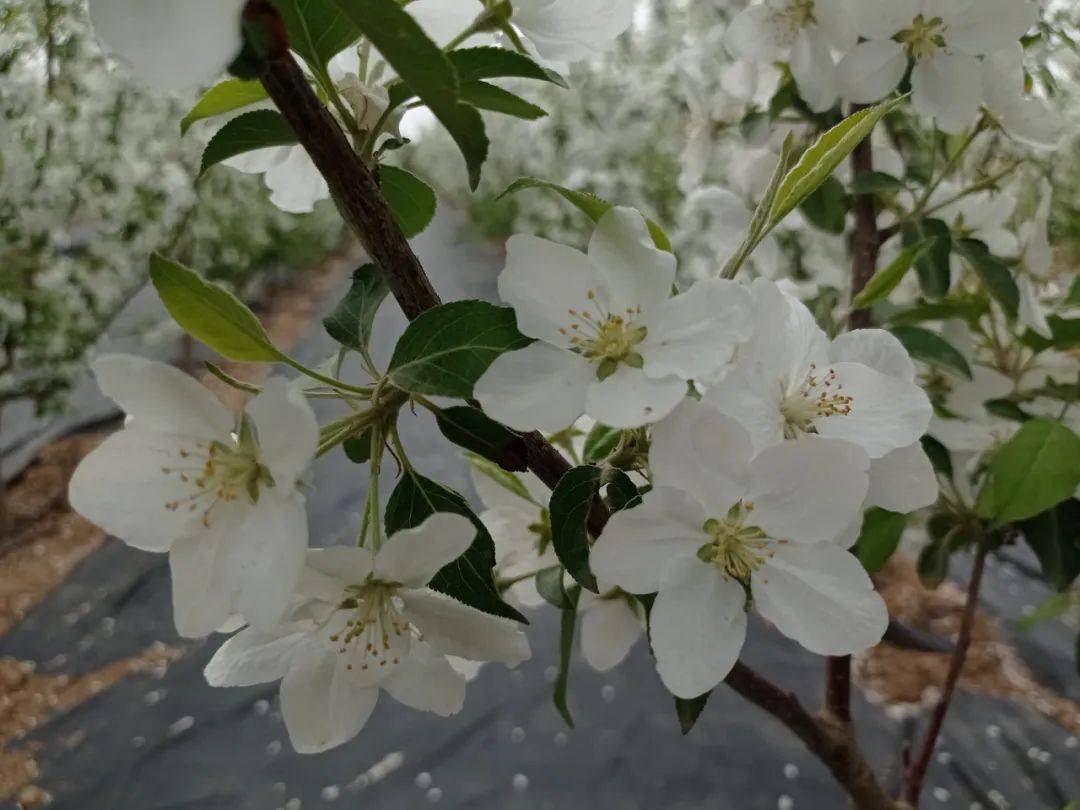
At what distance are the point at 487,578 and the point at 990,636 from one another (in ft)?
A: 8.51

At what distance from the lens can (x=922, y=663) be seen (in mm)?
2486

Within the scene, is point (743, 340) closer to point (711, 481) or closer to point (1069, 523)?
point (711, 481)

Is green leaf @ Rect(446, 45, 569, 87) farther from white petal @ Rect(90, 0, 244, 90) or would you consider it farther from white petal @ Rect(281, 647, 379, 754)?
white petal @ Rect(281, 647, 379, 754)

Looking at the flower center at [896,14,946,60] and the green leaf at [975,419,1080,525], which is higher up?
the flower center at [896,14,946,60]

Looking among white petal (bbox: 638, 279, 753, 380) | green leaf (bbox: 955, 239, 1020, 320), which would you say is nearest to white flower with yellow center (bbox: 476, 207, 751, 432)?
white petal (bbox: 638, 279, 753, 380)

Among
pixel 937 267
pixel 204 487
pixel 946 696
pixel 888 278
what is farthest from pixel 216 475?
pixel 946 696

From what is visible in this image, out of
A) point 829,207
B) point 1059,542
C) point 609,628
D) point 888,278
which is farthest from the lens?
point 829,207

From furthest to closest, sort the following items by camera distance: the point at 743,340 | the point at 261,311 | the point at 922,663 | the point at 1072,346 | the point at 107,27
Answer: the point at 261,311, the point at 922,663, the point at 1072,346, the point at 743,340, the point at 107,27

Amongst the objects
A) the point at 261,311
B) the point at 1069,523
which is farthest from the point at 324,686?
the point at 261,311

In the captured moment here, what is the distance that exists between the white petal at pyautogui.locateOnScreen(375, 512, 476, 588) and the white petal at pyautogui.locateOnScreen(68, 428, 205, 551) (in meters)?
0.10

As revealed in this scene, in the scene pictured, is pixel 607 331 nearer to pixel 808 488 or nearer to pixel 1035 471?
pixel 808 488

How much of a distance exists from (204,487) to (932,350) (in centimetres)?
78

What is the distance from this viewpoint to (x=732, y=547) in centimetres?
46

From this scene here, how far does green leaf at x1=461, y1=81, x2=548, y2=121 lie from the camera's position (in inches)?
19.1
